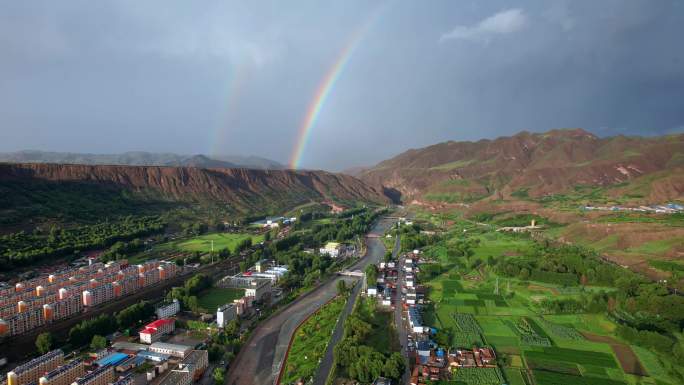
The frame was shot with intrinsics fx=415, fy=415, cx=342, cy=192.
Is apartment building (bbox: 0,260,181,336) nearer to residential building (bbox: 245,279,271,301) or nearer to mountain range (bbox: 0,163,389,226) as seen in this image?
residential building (bbox: 245,279,271,301)

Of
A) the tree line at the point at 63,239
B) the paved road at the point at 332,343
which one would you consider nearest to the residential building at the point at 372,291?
the paved road at the point at 332,343

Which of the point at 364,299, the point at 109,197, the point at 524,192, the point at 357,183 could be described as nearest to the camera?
the point at 364,299

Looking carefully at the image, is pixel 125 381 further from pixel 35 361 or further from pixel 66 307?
pixel 66 307

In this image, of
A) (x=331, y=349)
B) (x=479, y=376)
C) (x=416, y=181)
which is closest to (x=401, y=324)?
(x=331, y=349)

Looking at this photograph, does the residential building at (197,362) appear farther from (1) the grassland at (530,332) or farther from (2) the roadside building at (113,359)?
(1) the grassland at (530,332)

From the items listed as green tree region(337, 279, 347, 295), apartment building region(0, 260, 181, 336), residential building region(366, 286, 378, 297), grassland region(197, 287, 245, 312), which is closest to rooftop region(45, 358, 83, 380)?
apartment building region(0, 260, 181, 336)

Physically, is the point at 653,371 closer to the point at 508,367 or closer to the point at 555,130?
the point at 508,367

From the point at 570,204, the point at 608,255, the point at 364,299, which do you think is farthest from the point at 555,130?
the point at 364,299
